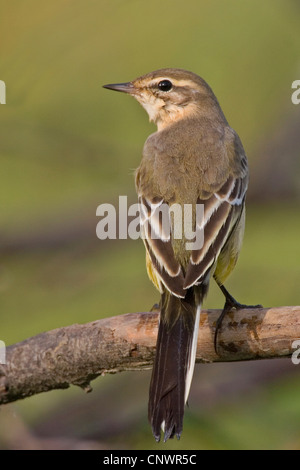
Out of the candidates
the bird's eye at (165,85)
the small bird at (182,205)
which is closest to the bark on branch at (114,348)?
the small bird at (182,205)

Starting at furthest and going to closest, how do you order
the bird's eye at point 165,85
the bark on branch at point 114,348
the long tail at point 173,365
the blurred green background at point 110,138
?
the blurred green background at point 110,138 < the bird's eye at point 165,85 < the bark on branch at point 114,348 < the long tail at point 173,365

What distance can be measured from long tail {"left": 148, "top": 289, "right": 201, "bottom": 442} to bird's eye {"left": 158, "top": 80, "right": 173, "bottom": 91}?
7.38ft

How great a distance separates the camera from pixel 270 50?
9.17 m

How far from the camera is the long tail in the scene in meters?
4.73

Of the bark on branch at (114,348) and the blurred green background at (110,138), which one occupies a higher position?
the blurred green background at (110,138)

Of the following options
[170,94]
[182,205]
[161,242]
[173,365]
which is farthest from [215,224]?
[170,94]

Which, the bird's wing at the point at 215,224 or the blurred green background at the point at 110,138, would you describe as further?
the blurred green background at the point at 110,138

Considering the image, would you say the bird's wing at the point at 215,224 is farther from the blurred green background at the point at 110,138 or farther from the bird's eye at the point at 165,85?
the blurred green background at the point at 110,138

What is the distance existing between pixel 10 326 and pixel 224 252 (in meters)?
3.52

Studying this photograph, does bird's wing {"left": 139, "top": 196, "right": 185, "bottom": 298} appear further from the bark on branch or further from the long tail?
the bark on branch

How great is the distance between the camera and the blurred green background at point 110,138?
7980mm

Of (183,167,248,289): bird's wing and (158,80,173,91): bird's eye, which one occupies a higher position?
(158,80,173,91): bird's eye

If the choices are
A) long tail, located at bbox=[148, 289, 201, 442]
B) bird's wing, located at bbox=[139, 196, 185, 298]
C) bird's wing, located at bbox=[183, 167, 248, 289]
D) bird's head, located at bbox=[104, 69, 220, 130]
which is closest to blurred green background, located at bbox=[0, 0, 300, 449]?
bird's head, located at bbox=[104, 69, 220, 130]

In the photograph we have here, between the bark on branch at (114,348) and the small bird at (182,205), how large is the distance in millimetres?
190
